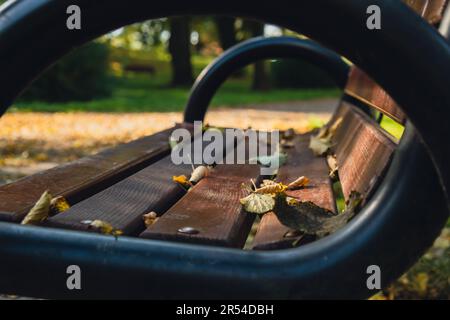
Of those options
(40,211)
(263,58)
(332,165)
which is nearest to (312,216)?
(40,211)

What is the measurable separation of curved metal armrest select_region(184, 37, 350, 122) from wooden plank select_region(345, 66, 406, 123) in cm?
18

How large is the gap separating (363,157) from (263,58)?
171cm

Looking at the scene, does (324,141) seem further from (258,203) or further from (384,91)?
(384,91)

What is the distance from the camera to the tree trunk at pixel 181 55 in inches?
870

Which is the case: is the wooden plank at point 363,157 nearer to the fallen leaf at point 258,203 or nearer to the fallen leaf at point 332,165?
the fallen leaf at point 332,165

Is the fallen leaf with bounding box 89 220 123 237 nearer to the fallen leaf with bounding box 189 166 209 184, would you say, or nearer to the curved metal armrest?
the fallen leaf with bounding box 189 166 209 184

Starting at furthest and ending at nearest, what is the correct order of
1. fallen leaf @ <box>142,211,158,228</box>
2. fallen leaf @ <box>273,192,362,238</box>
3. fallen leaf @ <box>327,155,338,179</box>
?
fallen leaf @ <box>327,155,338,179</box> → fallen leaf @ <box>142,211,158,228</box> → fallen leaf @ <box>273,192,362,238</box>

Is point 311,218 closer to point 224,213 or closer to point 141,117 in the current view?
point 224,213

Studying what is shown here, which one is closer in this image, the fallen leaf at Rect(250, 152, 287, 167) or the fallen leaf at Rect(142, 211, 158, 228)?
the fallen leaf at Rect(142, 211, 158, 228)

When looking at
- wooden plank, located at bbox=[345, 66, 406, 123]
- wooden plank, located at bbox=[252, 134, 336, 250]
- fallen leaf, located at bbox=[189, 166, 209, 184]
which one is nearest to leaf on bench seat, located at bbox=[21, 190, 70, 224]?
wooden plank, located at bbox=[252, 134, 336, 250]

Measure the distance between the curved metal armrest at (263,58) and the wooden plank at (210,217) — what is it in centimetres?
139

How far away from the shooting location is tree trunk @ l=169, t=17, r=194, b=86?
72.5 feet

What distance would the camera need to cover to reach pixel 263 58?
3.04 meters

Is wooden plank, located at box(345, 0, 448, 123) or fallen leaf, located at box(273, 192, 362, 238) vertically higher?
wooden plank, located at box(345, 0, 448, 123)
